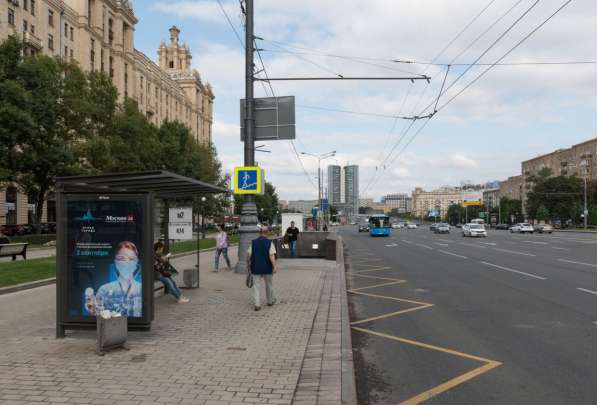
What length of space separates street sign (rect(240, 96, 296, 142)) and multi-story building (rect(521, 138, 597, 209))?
105724 mm

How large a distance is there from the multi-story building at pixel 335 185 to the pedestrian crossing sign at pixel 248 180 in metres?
92.7

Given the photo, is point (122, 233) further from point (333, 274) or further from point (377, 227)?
point (377, 227)

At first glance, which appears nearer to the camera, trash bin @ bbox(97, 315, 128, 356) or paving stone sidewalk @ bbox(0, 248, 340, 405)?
paving stone sidewalk @ bbox(0, 248, 340, 405)

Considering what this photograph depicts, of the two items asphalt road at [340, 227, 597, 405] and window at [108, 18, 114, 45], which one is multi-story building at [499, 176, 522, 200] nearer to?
window at [108, 18, 114, 45]

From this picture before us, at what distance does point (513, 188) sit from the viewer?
16900 centimetres

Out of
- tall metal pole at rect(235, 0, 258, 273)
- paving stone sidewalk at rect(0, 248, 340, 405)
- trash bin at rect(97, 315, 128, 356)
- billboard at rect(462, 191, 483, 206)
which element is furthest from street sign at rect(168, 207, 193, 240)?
billboard at rect(462, 191, 483, 206)

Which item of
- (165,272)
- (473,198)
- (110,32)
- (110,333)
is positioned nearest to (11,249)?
(165,272)

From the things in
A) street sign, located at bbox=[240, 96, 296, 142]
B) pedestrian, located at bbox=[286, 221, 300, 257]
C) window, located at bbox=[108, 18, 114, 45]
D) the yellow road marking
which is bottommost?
the yellow road marking

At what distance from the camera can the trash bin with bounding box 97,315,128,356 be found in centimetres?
605

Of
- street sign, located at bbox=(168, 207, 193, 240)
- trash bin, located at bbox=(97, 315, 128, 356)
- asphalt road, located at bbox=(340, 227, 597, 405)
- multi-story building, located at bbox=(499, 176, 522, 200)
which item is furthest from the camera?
multi-story building, located at bbox=(499, 176, 522, 200)

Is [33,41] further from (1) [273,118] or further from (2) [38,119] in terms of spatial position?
(1) [273,118]

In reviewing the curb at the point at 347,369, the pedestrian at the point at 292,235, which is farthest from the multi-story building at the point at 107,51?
the curb at the point at 347,369

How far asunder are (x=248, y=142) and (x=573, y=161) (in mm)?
130706

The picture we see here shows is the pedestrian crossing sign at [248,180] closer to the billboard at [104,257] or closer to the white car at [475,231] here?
the billboard at [104,257]
